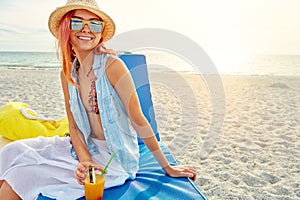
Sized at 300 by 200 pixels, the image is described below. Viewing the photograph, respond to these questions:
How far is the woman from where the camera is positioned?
1552 mm

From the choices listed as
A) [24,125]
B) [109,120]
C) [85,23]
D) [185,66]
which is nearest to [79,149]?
[109,120]

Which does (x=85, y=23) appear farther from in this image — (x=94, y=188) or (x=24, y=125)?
(x=24, y=125)

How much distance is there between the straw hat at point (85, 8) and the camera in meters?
1.56

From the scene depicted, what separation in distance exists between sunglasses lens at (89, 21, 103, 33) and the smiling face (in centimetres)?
2

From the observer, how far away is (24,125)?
2512mm

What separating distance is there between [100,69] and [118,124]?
12.1 inches

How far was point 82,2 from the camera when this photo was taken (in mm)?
1565

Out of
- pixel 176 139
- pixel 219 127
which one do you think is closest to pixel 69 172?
pixel 176 139

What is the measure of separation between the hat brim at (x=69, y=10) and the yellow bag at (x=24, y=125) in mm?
990

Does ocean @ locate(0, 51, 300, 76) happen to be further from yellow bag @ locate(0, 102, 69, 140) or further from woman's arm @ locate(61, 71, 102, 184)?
woman's arm @ locate(61, 71, 102, 184)

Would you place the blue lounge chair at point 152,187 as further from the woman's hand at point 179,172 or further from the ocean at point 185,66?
the ocean at point 185,66

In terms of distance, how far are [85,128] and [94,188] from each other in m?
0.50

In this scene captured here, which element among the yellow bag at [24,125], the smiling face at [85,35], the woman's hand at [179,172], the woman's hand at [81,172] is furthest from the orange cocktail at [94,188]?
the yellow bag at [24,125]

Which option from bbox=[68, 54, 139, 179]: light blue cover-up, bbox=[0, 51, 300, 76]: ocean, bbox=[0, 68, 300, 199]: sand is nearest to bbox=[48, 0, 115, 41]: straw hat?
bbox=[68, 54, 139, 179]: light blue cover-up
